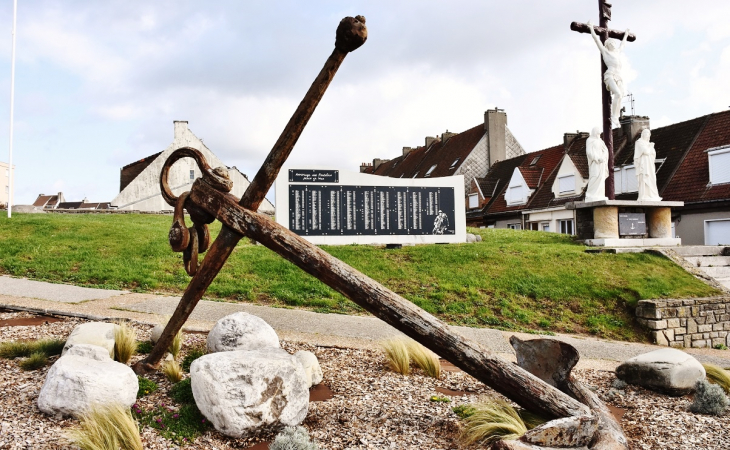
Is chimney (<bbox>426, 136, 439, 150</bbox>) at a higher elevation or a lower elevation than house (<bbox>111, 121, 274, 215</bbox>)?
higher

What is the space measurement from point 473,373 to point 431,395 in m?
1.08

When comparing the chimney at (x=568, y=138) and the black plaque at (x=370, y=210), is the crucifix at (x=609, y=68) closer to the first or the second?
the black plaque at (x=370, y=210)

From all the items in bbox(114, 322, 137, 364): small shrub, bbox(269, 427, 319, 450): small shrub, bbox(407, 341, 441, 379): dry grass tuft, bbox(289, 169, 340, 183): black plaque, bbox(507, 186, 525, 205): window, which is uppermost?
bbox(507, 186, 525, 205): window

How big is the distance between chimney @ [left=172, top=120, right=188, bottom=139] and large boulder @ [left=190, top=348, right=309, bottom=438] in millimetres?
31343

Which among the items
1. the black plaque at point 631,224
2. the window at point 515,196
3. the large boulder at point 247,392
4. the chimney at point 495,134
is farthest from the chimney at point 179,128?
the large boulder at point 247,392

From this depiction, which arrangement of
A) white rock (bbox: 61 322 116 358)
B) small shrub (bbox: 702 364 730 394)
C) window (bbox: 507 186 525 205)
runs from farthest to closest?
window (bbox: 507 186 525 205)
small shrub (bbox: 702 364 730 394)
white rock (bbox: 61 322 116 358)

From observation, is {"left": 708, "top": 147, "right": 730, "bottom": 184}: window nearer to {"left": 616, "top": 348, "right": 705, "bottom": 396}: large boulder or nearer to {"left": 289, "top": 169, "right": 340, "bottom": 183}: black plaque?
{"left": 289, "top": 169, "right": 340, "bottom": 183}: black plaque

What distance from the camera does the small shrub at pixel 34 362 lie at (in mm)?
4355

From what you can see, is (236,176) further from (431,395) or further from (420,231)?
(431,395)

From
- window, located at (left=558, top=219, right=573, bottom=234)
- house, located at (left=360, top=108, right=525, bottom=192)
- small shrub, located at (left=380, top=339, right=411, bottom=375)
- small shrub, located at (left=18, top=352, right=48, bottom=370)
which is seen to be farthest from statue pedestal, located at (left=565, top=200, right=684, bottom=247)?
house, located at (left=360, top=108, right=525, bottom=192)

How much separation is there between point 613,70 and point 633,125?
11.2 meters

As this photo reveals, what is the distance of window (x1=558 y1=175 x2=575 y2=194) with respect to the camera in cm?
2367

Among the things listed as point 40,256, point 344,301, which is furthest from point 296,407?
point 40,256

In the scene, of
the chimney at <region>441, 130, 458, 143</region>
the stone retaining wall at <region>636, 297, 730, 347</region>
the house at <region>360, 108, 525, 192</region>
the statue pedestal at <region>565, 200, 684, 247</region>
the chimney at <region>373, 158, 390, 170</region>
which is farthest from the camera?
the chimney at <region>373, 158, 390, 170</region>
